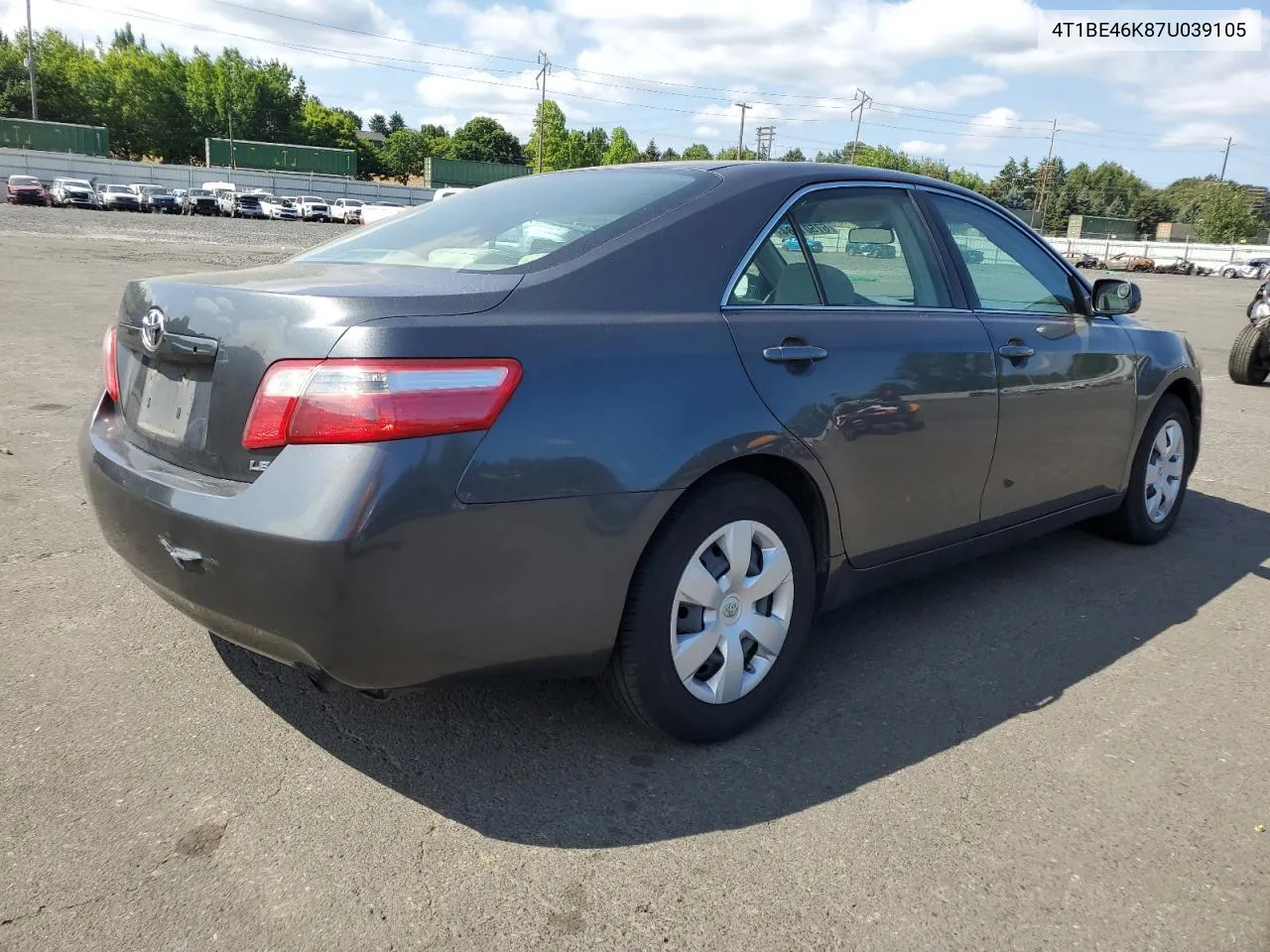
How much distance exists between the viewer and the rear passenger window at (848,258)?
2.99 metres

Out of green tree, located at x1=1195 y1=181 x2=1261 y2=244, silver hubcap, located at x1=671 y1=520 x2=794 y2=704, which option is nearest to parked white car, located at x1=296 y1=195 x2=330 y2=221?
silver hubcap, located at x1=671 y1=520 x2=794 y2=704

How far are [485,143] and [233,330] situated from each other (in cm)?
12892

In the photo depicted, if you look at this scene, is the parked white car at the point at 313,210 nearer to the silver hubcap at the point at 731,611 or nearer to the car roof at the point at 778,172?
the car roof at the point at 778,172

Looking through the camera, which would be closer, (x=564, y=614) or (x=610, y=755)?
(x=564, y=614)

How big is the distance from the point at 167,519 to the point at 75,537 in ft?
7.65

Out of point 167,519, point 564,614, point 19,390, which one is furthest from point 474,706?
point 19,390

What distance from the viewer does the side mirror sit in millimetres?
4324

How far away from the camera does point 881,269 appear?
11.2ft

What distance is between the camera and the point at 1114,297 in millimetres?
4363

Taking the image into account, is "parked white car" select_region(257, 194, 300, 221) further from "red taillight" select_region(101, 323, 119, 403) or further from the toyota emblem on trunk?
the toyota emblem on trunk

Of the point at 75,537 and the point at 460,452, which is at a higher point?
the point at 460,452

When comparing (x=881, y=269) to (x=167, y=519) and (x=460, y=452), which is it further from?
(x=167, y=519)

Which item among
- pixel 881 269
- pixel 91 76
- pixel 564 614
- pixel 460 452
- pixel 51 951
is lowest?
pixel 51 951

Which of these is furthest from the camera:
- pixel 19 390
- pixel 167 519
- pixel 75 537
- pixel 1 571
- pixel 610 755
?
pixel 19 390
